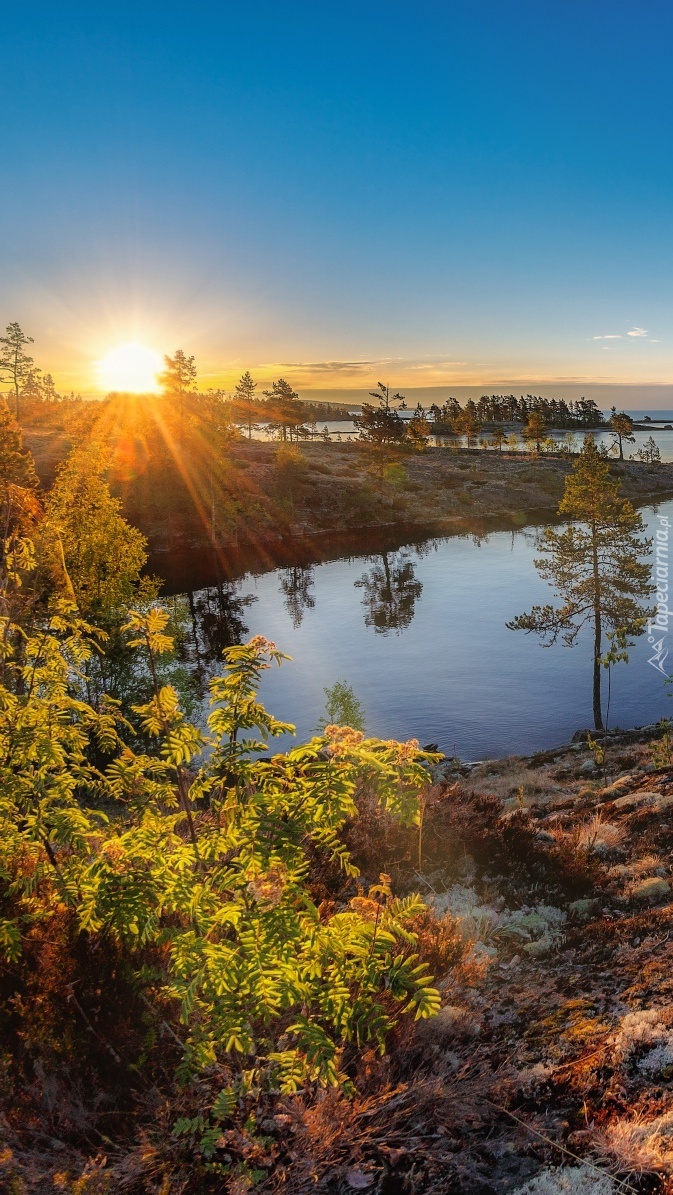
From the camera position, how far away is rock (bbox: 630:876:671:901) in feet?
33.3

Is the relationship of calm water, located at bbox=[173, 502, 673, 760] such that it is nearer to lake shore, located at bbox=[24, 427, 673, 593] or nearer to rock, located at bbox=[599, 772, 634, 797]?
rock, located at bbox=[599, 772, 634, 797]

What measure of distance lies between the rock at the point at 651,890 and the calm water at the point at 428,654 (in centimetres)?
1678

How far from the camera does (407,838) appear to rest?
542 inches

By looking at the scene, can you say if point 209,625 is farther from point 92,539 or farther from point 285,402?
point 285,402

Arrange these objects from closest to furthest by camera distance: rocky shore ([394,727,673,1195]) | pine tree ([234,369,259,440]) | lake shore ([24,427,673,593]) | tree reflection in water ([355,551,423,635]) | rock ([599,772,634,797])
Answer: rocky shore ([394,727,673,1195]) < rock ([599,772,634,797]) < tree reflection in water ([355,551,423,635]) < lake shore ([24,427,673,593]) < pine tree ([234,369,259,440])

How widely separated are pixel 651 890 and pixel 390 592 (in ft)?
156

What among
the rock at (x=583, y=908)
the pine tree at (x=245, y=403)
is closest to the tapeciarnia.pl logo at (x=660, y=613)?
the rock at (x=583, y=908)

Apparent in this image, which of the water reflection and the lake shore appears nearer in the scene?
the water reflection

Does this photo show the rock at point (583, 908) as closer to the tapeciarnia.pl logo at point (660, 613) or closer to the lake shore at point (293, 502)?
the tapeciarnia.pl logo at point (660, 613)

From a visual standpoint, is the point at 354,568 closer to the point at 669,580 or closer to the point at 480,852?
the point at 669,580

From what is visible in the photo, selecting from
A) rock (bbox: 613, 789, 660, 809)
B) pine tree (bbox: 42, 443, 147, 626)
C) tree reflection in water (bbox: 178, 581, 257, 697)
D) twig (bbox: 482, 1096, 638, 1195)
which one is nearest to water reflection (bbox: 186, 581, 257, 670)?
tree reflection in water (bbox: 178, 581, 257, 697)

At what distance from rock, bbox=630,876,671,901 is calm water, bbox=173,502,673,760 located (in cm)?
1678

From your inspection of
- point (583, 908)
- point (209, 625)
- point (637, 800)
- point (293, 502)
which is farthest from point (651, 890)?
point (293, 502)

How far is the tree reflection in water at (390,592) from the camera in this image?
160 ft
